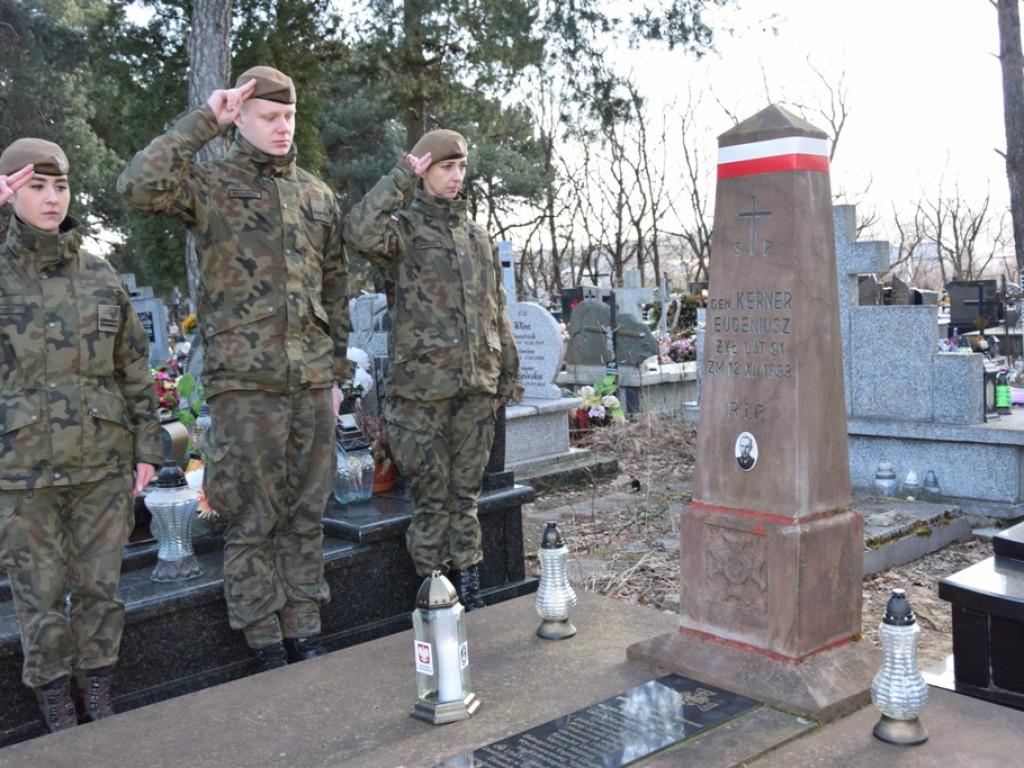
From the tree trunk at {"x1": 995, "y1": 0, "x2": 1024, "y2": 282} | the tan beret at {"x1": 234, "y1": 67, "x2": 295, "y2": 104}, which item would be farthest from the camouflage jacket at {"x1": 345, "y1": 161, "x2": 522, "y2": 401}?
the tree trunk at {"x1": 995, "y1": 0, "x2": 1024, "y2": 282}

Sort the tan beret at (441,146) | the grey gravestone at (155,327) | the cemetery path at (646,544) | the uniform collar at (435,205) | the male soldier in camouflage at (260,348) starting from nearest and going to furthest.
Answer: the male soldier in camouflage at (260,348), the tan beret at (441,146), the uniform collar at (435,205), the cemetery path at (646,544), the grey gravestone at (155,327)

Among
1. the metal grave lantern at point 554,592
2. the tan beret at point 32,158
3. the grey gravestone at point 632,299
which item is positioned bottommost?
the metal grave lantern at point 554,592

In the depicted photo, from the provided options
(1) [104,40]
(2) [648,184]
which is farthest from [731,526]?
(2) [648,184]

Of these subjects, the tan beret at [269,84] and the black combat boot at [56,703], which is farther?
the tan beret at [269,84]

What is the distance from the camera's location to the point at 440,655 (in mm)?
3189

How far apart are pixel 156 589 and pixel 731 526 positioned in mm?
2181

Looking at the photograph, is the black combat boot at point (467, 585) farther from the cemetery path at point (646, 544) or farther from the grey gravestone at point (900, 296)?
the grey gravestone at point (900, 296)

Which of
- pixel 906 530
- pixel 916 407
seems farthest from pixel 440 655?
pixel 916 407

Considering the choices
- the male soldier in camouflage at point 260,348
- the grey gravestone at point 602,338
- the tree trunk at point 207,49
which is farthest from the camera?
the grey gravestone at point 602,338

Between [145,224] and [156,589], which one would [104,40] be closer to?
[145,224]

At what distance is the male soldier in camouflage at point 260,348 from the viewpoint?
3.65 m

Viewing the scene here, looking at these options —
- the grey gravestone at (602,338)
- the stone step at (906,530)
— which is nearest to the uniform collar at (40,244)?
the stone step at (906,530)

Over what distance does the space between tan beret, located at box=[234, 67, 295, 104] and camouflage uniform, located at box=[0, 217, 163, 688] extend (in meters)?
0.79

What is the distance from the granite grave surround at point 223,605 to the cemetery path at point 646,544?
1.99 feet
